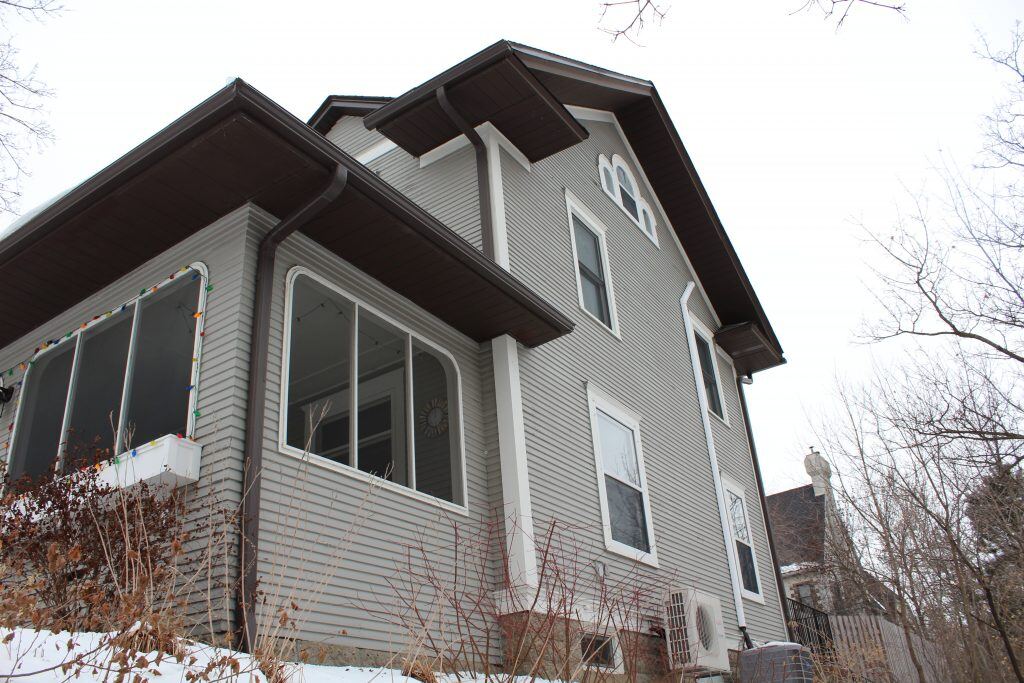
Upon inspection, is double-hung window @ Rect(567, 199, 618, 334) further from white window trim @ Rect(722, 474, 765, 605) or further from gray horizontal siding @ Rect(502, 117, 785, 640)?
white window trim @ Rect(722, 474, 765, 605)

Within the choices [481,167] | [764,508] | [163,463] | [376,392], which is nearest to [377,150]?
[481,167]

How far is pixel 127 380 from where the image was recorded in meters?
6.57

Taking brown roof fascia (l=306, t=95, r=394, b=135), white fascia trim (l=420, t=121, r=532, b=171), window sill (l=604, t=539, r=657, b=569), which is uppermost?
brown roof fascia (l=306, t=95, r=394, b=135)

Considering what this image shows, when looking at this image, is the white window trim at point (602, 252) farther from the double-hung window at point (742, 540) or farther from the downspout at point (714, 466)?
the double-hung window at point (742, 540)

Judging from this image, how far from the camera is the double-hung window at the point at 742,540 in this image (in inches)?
507

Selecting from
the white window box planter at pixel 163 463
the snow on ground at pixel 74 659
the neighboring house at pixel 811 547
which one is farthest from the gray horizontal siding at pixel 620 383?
the neighboring house at pixel 811 547

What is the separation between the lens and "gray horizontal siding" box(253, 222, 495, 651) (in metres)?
5.67

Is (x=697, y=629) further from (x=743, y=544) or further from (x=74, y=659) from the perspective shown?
(x=74, y=659)

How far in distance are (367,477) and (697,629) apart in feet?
15.4

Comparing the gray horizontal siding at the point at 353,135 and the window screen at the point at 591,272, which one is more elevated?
the gray horizontal siding at the point at 353,135

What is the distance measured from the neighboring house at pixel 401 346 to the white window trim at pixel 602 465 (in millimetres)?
51

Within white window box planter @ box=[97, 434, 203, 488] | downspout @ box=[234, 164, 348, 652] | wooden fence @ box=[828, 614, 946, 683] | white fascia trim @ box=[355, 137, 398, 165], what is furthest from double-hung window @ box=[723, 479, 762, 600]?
white window box planter @ box=[97, 434, 203, 488]

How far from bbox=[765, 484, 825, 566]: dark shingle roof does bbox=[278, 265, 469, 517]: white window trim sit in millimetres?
19331

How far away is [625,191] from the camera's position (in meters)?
13.4
